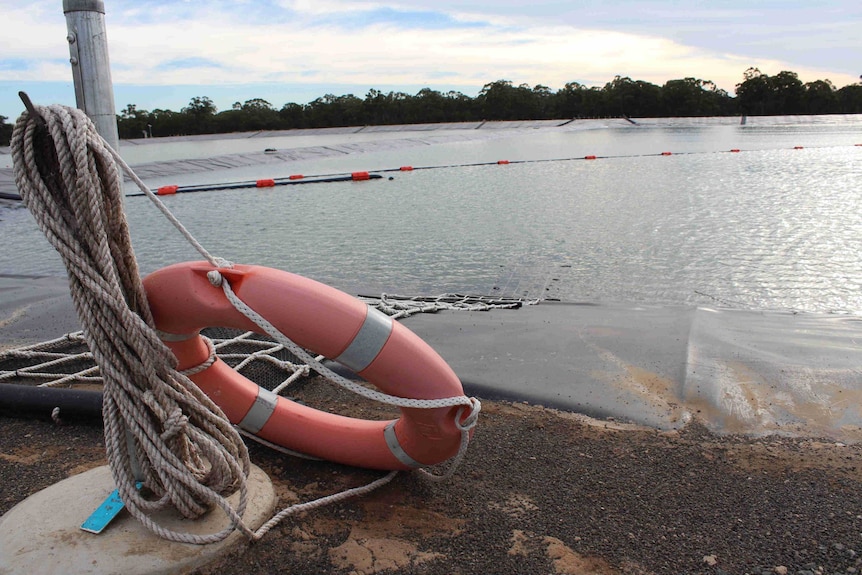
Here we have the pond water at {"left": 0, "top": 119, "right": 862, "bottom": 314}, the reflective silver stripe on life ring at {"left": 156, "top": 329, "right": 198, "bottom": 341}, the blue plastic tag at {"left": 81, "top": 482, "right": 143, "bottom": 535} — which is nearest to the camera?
the blue plastic tag at {"left": 81, "top": 482, "right": 143, "bottom": 535}

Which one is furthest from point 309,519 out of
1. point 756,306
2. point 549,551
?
point 756,306

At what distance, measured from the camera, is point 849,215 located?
7621 millimetres

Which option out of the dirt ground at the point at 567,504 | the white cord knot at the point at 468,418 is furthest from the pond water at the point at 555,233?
the white cord knot at the point at 468,418

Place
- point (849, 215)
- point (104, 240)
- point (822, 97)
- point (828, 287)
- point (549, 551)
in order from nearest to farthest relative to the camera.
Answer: point (104, 240) → point (549, 551) → point (828, 287) → point (849, 215) → point (822, 97)

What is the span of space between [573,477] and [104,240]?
148cm

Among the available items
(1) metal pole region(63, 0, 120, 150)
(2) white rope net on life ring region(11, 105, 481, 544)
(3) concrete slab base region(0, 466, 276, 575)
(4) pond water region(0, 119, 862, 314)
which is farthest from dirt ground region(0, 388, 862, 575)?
(4) pond water region(0, 119, 862, 314)

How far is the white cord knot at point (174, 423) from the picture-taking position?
173 cm

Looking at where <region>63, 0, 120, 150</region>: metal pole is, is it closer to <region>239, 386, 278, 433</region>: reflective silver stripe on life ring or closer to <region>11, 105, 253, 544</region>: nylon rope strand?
<region>11, 105, 253, 544</region>: nylon rope strand

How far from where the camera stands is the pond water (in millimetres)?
5188

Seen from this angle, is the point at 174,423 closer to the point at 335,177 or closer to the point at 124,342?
the point at 124,342

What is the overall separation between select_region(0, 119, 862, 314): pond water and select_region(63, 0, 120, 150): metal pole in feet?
8.39

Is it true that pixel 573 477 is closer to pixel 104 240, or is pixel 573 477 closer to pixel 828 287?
→ pixel 104 240

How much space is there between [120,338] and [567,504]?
129cm

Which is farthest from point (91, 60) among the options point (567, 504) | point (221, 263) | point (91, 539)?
point (567, 504)
